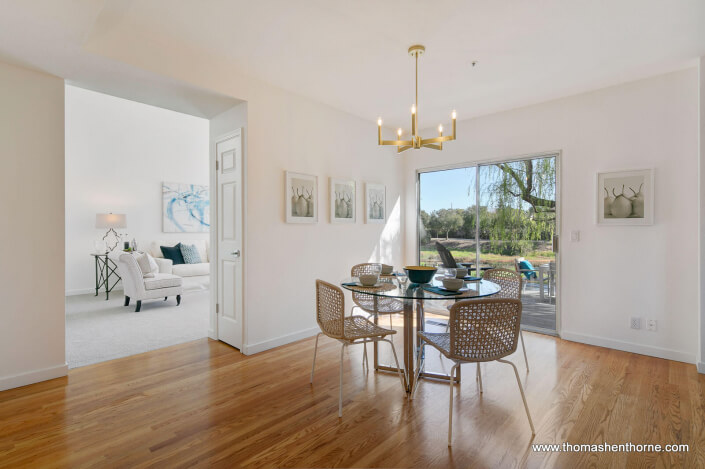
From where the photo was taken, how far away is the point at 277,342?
11.8 feet

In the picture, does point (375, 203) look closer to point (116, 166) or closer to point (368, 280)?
point (368, 280)

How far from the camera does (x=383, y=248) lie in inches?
195

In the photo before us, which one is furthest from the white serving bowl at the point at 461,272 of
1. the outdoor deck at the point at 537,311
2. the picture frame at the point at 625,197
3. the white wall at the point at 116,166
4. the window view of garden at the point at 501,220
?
the white wall at the point at 116,166

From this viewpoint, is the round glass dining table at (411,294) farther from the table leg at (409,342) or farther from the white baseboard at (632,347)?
the white baseboard at (632,347)

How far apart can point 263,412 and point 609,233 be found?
368 centimetres

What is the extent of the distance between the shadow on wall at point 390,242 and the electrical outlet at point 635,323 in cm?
277

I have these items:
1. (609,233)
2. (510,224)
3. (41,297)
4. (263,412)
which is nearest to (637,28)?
(609,233)

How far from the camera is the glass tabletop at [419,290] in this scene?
7.20ft

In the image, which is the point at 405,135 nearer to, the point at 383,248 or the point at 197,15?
the point at 383,248

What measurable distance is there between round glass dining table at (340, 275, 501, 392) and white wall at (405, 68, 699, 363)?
1687 millimetres

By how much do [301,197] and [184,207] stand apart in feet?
16.0

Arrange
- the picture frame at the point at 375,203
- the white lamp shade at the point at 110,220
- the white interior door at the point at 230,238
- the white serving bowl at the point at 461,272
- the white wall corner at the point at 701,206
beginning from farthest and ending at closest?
the white lamp shade at the point at 110,220 → the picture frame at the point at 375,203 → the white interior door at the point at 230,238 → the white wall corner at the point at 701,206 → the white serving bowl at the point at 461,272

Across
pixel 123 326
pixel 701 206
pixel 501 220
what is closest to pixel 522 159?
pixel 501 220

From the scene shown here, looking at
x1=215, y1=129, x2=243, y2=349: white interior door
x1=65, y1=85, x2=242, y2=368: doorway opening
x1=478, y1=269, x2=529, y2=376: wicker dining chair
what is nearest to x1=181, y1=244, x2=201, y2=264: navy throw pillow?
x1=65, y1=85, x2=242, y2=368: doorway opening
